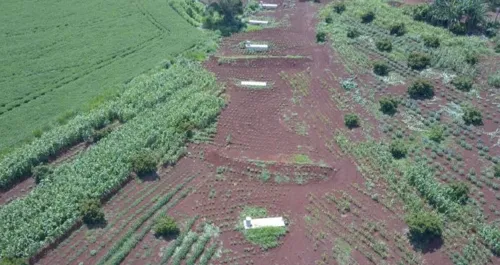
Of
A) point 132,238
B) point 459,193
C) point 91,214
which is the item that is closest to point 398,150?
point 459,193

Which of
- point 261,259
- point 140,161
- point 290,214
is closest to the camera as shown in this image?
point 261,259

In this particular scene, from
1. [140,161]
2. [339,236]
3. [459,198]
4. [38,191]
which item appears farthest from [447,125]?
[38,191]

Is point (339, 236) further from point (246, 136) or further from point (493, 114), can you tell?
point (493, 114)

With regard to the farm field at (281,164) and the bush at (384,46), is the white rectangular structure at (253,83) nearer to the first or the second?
the farm field at (281,164)

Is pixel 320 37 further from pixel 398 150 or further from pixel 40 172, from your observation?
pixel 40 172

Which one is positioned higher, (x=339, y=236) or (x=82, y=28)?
(x=82, y=28)

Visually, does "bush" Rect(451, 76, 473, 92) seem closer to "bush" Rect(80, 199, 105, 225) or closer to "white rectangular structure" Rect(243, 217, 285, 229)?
"white rectangular structure" Rect(243, 217, 285, 229)

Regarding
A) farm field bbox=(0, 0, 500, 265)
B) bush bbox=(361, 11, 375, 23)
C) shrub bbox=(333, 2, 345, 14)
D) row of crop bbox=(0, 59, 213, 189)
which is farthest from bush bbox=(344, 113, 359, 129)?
shrub bbox=(333, 2, 345, 14)
